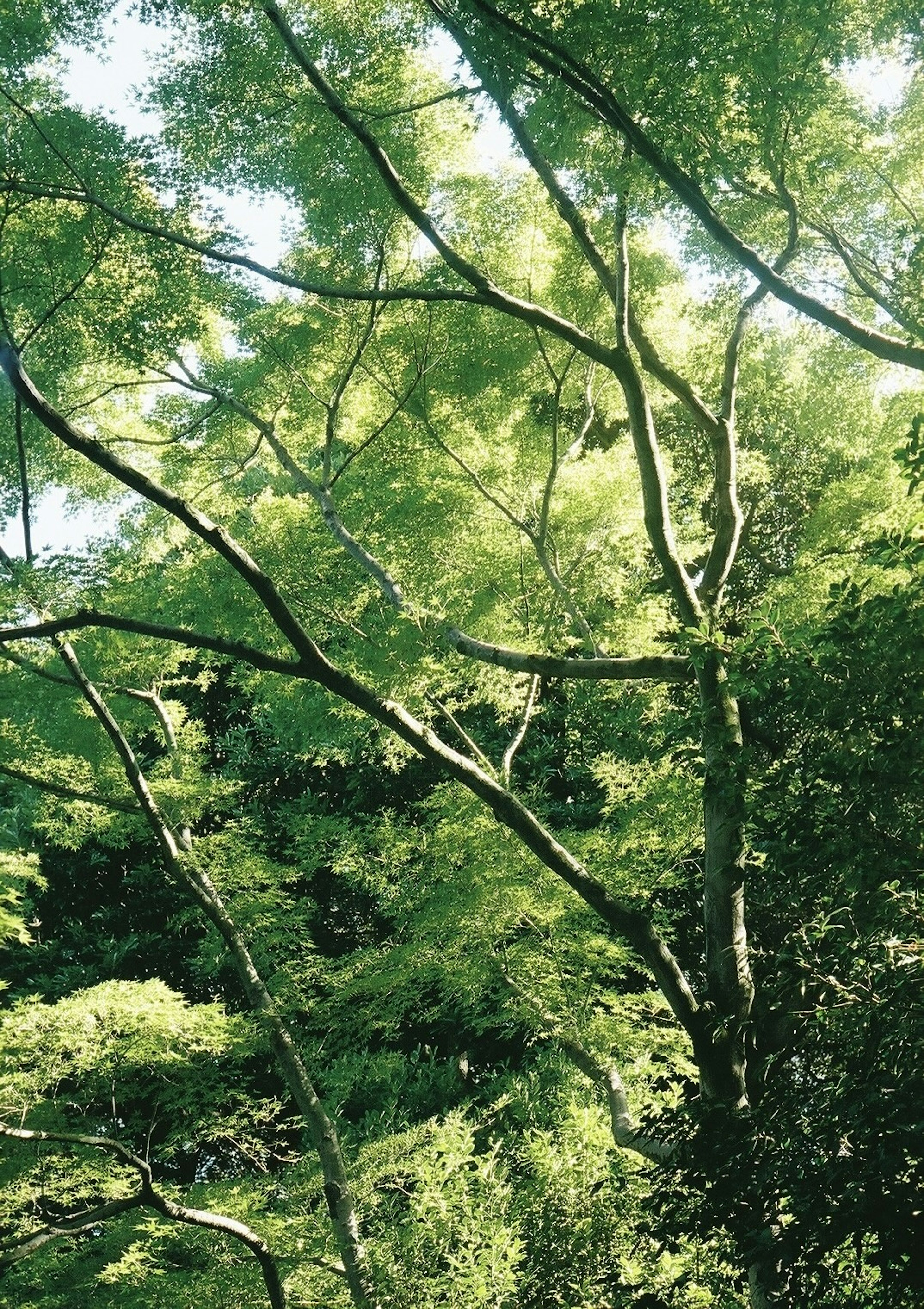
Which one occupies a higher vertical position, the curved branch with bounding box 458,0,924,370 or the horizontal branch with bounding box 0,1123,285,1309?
the curved branch with bounding box 458,0,924,370

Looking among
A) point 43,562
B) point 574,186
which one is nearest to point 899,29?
point 574,186

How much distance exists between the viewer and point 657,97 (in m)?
3.77

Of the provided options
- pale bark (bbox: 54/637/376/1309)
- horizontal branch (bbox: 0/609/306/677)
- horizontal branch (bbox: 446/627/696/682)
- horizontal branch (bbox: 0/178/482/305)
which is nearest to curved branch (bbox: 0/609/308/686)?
horizontal branch (bbox: 0/609/306/677)

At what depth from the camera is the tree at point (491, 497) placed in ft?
11.9

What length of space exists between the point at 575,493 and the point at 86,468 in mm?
4388

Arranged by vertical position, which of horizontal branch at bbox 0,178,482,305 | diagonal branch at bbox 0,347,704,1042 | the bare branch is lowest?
diagonal branch at bbox 0,347,704,1042

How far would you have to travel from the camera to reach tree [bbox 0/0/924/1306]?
3623mm

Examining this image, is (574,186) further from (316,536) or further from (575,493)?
(316,536)

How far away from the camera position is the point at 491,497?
6559mm

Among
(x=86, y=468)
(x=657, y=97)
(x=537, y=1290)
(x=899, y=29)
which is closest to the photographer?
(x=657, y=97)

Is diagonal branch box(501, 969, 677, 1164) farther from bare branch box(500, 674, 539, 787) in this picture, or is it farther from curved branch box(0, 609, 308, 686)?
curved branch box(0, 609, 308, 686)

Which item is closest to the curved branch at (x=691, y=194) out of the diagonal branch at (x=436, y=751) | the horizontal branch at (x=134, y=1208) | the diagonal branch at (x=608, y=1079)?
the diagonal branch at (x=436, y=751)

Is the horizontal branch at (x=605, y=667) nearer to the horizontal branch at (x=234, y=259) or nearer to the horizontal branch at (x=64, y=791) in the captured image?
the horizontal branch at (x=234, y=259)

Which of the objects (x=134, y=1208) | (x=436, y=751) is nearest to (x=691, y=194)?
(x=436, y=751)
